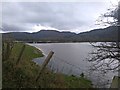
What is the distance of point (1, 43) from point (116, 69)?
16.1ft

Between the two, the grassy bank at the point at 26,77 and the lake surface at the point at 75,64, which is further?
the lake surface at the point at 75,64

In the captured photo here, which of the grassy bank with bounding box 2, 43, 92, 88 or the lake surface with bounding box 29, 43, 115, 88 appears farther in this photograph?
the lake surface with bounding box 29, 43, 115, 88

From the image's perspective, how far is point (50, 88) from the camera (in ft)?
31.6

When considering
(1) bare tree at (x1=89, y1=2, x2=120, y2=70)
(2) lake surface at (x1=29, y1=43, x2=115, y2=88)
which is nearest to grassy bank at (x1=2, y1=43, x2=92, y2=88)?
(2) lake surface at (x1=29, y1=43, x2=115, y2=88)

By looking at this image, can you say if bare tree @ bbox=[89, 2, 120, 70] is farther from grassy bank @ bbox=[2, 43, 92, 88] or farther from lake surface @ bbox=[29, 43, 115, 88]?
grassy bank @ bbox=[2, 43, 92, 88]

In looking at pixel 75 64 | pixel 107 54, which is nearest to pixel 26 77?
pixel 107 54

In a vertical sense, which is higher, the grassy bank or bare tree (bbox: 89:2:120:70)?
bare tree (bbox: 89:2:120:70)

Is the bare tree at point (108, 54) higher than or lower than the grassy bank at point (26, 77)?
higher

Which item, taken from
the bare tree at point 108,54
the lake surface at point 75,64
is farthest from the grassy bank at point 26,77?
the bare tree at point 108,54

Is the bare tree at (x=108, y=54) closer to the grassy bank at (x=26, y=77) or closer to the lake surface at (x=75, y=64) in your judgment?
the lake surface at (x=75, y=64)

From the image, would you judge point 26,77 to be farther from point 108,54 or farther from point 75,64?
point 75,64

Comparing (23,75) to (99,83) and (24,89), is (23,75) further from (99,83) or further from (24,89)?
(99,83)

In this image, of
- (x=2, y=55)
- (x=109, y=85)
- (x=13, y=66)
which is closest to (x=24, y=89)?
(x=13, y=66)

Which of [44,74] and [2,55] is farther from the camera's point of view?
[2,55]
